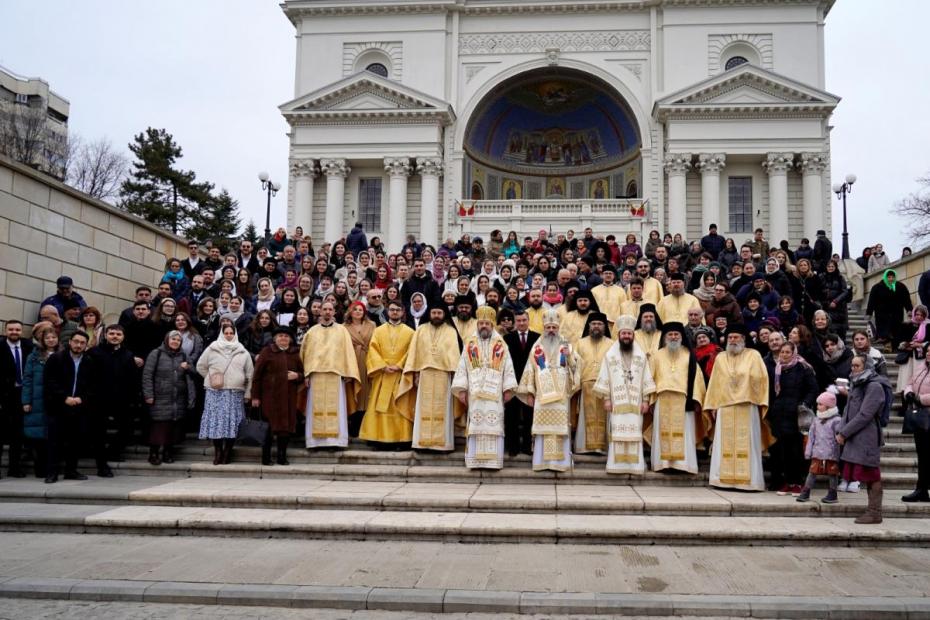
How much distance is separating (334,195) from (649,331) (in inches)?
897

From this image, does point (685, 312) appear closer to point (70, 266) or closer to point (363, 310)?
point (363, 310)

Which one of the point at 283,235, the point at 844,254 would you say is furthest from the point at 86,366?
the point at 844,254

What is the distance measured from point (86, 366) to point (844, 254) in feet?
84.2

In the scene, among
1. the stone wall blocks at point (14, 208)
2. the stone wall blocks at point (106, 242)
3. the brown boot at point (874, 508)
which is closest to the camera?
the brown boot at point (874, 508)

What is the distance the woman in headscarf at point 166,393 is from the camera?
10.3 metres

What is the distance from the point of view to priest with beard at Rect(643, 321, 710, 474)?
9805 mm

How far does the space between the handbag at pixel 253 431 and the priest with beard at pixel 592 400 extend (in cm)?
407

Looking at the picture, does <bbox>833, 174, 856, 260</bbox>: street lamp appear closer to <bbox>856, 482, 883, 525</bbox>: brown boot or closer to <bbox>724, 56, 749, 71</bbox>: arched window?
<bbox>724, 56, 749, 71</bbox>: arched window

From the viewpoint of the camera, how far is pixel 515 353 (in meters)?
10.7

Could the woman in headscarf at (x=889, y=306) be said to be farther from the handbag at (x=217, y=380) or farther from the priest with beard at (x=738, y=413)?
the handbag at (x=217, y=380)

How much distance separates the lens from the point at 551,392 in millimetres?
9883

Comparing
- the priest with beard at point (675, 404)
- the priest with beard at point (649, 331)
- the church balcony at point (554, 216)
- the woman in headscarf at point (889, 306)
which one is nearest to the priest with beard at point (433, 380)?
the priest with beard at point (649, 331)

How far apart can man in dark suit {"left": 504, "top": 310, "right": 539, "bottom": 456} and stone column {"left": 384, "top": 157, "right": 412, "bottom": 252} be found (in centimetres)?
2089

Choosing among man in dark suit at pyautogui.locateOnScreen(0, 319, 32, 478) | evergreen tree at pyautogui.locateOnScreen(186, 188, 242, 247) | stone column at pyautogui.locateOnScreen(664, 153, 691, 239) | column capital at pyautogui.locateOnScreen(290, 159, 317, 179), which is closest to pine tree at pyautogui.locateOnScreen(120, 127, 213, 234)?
evergreen tree at pyautogui.locateOnScreen(186, 188, 242, 247)
